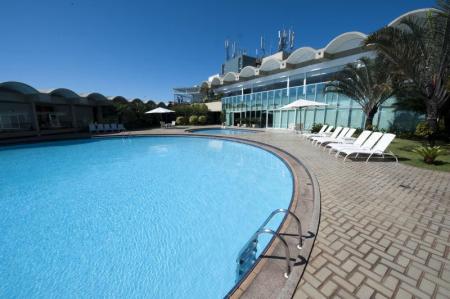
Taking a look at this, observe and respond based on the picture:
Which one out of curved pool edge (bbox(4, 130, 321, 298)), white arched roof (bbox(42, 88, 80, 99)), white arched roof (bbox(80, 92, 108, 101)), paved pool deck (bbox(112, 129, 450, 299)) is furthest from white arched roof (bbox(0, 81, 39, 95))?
paved pool deck (bbox(112, 129, 450, 299))

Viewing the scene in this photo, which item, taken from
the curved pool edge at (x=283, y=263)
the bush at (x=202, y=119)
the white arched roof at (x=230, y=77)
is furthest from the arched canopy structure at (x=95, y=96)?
the curved pool edge at (x=283, y=263)

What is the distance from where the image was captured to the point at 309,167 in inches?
268

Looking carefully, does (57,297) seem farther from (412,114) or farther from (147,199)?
(412,114)

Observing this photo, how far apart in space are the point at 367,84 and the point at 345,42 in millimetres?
6177

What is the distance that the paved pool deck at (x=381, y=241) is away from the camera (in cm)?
216

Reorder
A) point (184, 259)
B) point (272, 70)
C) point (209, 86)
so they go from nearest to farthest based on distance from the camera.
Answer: point (184, 259) → point (272, 70) → point (209, 86)

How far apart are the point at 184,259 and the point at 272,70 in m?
24.2

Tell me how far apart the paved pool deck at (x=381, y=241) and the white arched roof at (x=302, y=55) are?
16.8 meters

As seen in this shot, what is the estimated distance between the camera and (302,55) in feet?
65.5

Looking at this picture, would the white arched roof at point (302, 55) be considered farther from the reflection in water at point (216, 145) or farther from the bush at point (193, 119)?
the bush at point (193, 119)

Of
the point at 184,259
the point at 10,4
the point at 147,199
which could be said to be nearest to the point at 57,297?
the point at 184,259

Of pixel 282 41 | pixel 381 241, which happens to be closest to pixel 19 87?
pixel 381 241

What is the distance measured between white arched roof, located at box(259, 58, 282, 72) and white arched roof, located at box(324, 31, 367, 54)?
5628 millimetres

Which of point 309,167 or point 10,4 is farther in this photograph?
point 10,4
